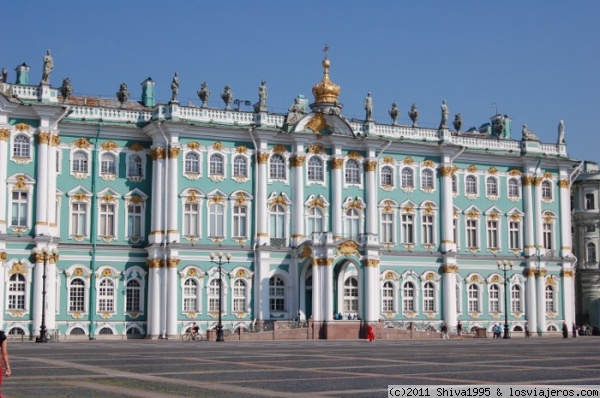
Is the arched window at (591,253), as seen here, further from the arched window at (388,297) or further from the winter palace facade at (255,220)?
the arched window at (388,297)

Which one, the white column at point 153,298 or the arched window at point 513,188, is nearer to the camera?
the white column at point 153,298

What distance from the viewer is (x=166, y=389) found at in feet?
76.0

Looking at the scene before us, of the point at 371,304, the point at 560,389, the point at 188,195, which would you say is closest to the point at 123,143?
the point at 188,195

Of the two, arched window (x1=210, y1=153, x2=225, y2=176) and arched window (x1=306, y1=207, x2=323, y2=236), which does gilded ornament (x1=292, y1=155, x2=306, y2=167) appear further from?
arched window (x1=210, y1=153, x2=225, y2=176)

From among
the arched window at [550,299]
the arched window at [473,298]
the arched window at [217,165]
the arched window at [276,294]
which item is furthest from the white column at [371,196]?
the arched window at [550,299]

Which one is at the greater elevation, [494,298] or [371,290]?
[371,290]

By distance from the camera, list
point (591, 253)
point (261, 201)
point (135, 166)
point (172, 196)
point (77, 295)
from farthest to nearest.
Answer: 1. point (591, 253)
2. point (261, 201)
3. point (135, 166)
4. point (172, 196)
5. point (77, 295)

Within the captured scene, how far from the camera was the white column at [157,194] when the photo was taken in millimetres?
66812

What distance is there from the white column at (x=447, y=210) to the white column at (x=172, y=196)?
65.7ft

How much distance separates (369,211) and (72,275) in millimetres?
20827

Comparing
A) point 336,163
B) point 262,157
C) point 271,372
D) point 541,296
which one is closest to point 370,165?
point 336,163

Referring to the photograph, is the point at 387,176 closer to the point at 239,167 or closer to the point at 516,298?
the point at 239,167

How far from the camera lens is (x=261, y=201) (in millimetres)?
69500

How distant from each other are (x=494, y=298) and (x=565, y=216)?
29.7ft
